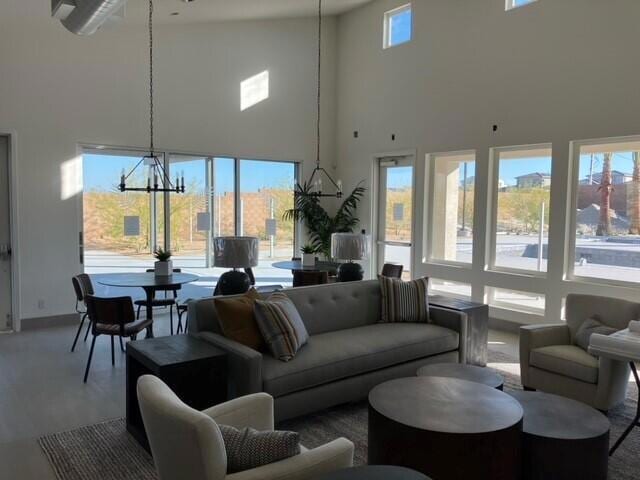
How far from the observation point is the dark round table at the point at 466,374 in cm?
334

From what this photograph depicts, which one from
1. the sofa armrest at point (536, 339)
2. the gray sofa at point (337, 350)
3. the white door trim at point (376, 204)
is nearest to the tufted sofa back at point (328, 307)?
the gray sofa at point (337, 350)

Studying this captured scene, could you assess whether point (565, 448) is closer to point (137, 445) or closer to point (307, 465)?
point (307, 465)

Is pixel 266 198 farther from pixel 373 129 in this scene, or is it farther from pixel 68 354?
pixel 68 354

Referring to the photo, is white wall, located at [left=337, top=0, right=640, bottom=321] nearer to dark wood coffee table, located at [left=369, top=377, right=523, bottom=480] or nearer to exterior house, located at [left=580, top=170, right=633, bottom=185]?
exterior house, located at [left=580, top=170, right=633, bottom=185]

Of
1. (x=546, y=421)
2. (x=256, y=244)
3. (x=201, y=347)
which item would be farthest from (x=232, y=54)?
(x=546, y=421)

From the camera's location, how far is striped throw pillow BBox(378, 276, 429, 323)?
4.62m

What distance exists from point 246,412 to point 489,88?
5.63 metres

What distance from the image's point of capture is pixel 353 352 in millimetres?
3758

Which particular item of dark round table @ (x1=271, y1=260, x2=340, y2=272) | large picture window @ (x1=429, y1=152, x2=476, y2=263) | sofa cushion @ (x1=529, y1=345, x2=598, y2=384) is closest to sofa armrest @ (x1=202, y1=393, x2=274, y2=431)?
sofa cushion @ (x1=529, y1=345, x2=598, y2=384)

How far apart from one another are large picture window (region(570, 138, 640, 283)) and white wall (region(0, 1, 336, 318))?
4489 mm

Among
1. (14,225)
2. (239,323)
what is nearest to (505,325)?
(239,323)

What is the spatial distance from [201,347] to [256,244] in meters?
1.32

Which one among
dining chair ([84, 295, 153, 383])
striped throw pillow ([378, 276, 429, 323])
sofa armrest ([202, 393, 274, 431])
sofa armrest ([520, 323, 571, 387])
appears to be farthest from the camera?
striped throw pillow ([378, 276, 429, 323])

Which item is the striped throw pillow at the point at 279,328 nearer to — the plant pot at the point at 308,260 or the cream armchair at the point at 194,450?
the cream armchair at the point at 194,450
